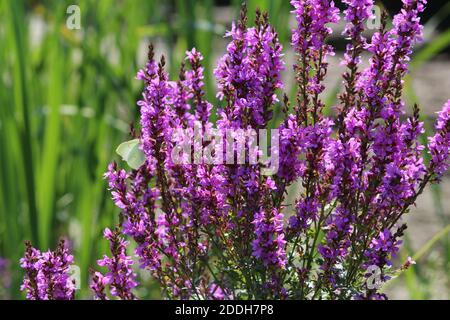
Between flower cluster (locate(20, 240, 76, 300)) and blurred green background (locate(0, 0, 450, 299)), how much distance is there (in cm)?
111

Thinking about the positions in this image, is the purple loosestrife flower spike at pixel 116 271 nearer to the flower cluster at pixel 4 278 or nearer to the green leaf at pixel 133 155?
the green leaf at pixel 133 155

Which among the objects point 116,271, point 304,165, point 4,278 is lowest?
point 4,278

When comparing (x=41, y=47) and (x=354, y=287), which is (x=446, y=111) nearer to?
(x=354, y=287)

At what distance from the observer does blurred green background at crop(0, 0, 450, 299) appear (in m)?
2.84

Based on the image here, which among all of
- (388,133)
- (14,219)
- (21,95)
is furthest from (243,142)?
(14,219)

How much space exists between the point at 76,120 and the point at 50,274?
173cm

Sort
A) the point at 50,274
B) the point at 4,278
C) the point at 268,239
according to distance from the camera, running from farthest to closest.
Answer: the point at 4,278 < the point at 50,274 < the point at 268,239

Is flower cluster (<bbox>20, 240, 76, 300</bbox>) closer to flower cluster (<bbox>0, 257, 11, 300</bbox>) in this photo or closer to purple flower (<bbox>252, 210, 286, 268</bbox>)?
purple flower (<bbox>252, 210, 286, 268</bbox>)

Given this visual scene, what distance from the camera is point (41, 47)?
145 inches

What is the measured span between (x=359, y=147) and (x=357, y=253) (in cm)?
21

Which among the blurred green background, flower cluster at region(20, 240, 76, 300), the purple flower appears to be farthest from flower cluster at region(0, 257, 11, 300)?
the purple flower

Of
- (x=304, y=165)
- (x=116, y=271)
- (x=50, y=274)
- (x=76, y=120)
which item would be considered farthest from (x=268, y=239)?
(x=76, y=120)

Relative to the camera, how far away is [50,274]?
161 centimetres

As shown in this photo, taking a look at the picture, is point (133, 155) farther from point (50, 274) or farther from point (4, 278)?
point (4, 278)
